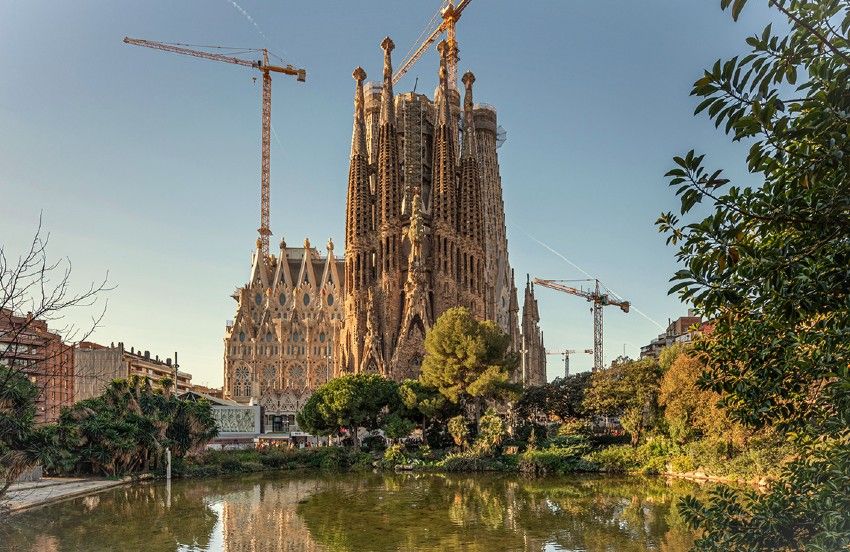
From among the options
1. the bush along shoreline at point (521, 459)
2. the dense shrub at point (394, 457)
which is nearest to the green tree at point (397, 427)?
the bush along shoreline at point (521, 459)

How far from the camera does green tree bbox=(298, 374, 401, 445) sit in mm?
46156

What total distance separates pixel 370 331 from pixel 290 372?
97.9 feet

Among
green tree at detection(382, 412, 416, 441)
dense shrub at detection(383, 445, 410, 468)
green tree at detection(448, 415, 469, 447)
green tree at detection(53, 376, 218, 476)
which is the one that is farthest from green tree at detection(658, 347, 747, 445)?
green tree at detection(53, 376, 218, 476)

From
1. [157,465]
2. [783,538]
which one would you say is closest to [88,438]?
[157,465]

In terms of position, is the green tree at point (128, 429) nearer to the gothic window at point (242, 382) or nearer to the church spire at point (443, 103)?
the church spire at point (443, 103)

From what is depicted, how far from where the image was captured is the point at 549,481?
1404 inches

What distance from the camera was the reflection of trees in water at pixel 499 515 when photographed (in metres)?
19.5

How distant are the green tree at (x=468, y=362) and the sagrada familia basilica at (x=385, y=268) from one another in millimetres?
15187

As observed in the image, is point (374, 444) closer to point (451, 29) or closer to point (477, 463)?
point (477, 463)

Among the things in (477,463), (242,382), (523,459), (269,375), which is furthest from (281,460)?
(242,382)

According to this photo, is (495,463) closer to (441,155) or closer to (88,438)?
(88,438)

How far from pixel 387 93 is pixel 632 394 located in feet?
162

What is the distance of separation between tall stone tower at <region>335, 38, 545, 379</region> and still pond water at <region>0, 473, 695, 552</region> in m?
37.4

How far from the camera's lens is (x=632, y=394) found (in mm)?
41031
